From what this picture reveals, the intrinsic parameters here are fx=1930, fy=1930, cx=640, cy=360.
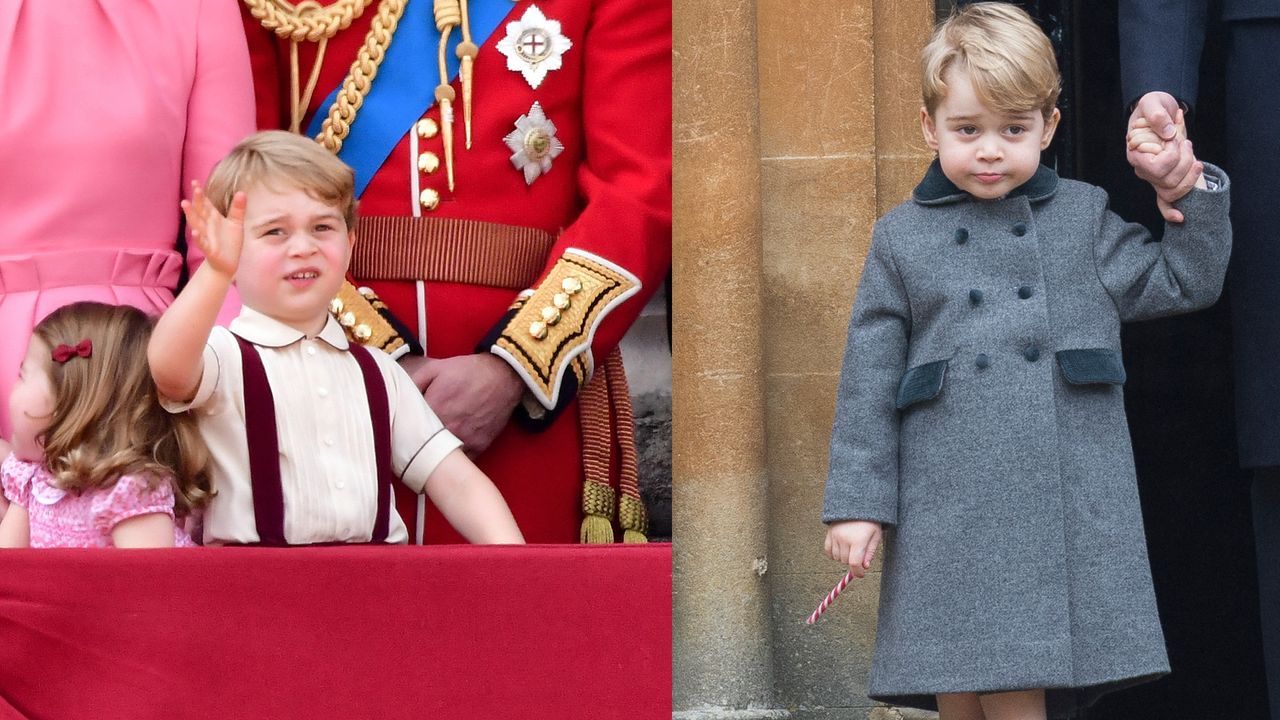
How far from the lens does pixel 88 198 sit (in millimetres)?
2973

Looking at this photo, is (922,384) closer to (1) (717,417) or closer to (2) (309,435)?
(1) (717,417)

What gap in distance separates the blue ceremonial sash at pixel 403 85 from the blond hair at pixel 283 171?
263 millimetres

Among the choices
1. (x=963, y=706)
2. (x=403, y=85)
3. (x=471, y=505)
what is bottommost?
(x=963, y=706)

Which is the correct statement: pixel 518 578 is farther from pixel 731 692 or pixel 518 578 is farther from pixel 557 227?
pixel 731 692

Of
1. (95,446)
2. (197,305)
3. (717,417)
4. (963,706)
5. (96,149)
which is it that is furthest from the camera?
(717,417)

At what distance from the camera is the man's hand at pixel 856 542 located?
3.30m

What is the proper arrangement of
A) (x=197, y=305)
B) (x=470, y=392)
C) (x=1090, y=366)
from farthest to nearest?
(x=1090, y=366)
(x=470, y=392)
(x=197, y=305)

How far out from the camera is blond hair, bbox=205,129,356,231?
9.56ft

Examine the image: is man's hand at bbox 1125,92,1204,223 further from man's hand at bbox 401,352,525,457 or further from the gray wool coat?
man's hand at bbox 401,352,525,457

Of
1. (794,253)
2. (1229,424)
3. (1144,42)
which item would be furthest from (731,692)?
(1144,42)

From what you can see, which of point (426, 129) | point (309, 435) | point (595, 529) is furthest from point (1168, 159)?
point (309, 435)

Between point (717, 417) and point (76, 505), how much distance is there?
1.47 metres

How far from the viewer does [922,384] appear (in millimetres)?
3303

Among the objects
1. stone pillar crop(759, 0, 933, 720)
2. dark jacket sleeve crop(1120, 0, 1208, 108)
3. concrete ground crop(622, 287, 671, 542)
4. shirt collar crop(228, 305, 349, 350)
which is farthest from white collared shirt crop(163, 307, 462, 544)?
dark jacket sleeve crop(1120, 0, 1208, 108)
